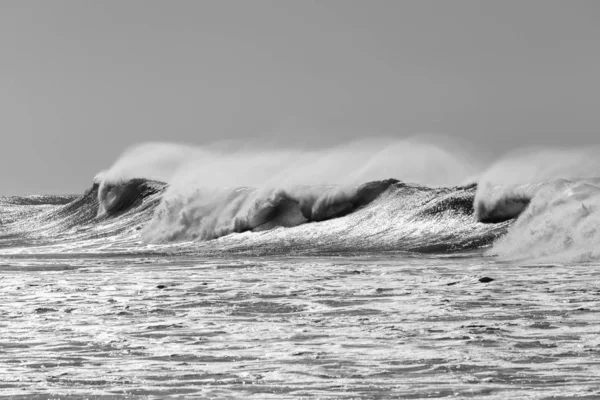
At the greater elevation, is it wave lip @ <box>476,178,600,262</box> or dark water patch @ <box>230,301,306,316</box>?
wave lip @ <box>476,178,600,262</box>

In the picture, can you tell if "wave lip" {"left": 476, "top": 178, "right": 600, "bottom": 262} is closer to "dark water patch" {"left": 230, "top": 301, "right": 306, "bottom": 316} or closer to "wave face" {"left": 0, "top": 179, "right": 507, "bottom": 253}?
"wave face" {"left": 0, "top": 179, "right": 507, "bottom": 253}

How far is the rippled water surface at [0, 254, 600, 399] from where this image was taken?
20.7ft

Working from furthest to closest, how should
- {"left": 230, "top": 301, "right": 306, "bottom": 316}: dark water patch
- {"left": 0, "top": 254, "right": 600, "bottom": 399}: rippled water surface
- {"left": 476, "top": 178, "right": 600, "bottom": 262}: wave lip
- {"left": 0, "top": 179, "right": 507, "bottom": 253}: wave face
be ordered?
1. {"left": 0, "top": 179, "right": 507, "bottom": 253}: wave face
2. {"left": 476, "top": 178, "right": 600, "bottom": 262}: wave lip
3. {"left": 230, "top": 301, "right": 306, "bottom": 316}: dark water patch
4. {"left": 0, "top": 254, "right": 600, "bottom": 399}: rippled water surface

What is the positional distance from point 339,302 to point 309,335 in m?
2.40

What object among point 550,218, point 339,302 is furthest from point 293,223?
point 339,302

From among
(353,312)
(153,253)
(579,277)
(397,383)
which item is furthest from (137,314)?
(153,253)

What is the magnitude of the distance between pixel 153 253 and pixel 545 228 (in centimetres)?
900

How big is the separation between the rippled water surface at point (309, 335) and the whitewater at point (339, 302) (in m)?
0.02

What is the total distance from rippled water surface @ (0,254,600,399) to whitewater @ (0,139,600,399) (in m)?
0.02

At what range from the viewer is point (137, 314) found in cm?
1009

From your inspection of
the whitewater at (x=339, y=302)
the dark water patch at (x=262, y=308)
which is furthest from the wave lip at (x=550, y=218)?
the dark water patch at (x=262, y=308)

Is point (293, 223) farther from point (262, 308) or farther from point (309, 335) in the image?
point (309, 335)

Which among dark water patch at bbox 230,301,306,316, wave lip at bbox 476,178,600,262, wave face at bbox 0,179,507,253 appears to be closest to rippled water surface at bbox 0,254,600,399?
dark water patch at bbox 230,301,306,316

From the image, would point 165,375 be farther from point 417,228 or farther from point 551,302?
point 417,228
